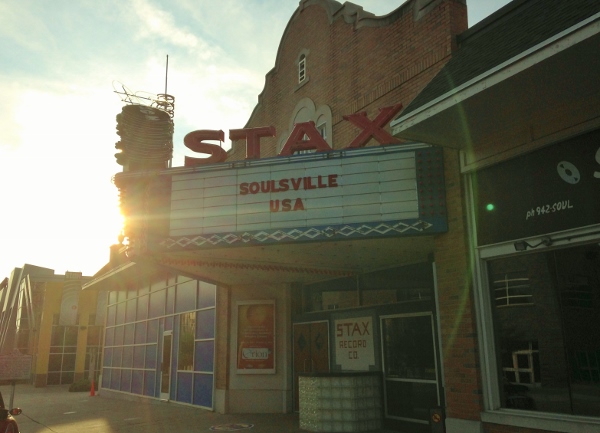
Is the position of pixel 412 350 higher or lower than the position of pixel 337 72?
lower

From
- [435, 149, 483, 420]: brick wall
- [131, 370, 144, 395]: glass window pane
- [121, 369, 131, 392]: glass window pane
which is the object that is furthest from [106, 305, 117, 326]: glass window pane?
[435, 149, 483, 420]: brick wall

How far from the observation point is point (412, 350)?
37.9ft

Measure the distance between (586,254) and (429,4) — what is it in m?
6.08

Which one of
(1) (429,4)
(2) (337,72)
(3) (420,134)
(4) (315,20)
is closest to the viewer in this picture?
(3) (420,134)

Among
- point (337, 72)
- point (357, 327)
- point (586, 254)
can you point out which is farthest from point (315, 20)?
point (586, 254)

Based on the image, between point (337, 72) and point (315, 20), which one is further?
point (315, 20)

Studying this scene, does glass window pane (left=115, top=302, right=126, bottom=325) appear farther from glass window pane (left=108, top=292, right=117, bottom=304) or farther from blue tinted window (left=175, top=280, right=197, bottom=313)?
blue tinted window (left=175, top=280, right=197, bottom=313)

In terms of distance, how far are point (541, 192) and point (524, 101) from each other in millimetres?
1419

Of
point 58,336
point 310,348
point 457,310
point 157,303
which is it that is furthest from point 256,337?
point 58,336

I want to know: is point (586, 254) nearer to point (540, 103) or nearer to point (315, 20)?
point (540, 103)

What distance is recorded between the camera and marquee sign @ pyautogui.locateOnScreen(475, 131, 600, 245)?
7742mm

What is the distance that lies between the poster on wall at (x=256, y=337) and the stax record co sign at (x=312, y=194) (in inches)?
205

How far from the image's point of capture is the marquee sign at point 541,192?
774cm

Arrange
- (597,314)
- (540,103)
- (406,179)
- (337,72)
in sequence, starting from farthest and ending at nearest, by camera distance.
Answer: (337,72) < (406,179) < (540,103) < (597,314)
